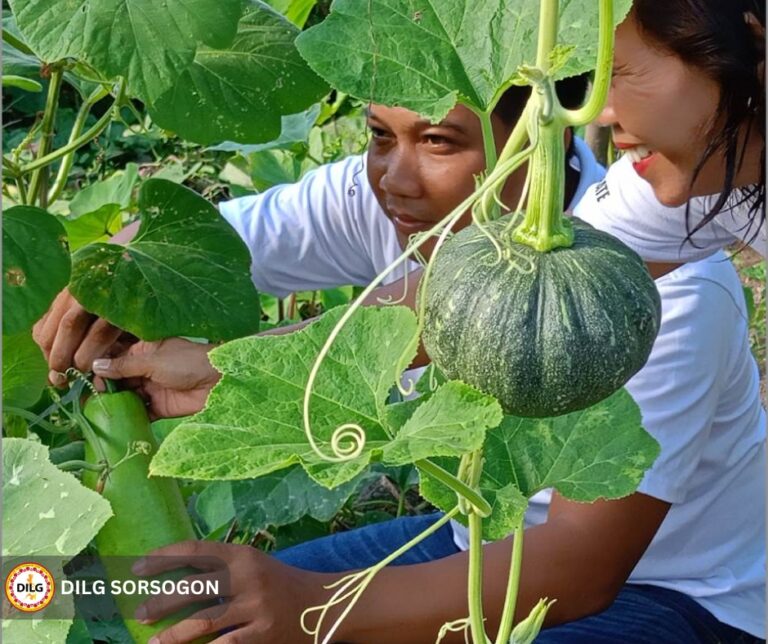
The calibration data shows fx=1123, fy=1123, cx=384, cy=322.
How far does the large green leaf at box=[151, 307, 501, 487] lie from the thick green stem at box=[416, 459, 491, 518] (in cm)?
3

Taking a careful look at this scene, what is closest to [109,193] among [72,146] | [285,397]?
[72,146]

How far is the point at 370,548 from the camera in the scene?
5.13 ft

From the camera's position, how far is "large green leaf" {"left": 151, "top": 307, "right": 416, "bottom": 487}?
1.98 ft

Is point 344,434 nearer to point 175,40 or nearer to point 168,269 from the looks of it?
point 175,40

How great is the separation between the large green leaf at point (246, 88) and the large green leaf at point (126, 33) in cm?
14

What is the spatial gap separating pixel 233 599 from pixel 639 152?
563 mm

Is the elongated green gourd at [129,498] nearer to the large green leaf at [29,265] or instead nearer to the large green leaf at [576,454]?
the large green leaf at [29,265]

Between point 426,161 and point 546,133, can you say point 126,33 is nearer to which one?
point 546,133

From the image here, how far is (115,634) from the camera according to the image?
147 cm

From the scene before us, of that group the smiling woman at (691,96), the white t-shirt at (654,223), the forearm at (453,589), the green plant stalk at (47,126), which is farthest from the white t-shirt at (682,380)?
the green plant stalk at (47,126)

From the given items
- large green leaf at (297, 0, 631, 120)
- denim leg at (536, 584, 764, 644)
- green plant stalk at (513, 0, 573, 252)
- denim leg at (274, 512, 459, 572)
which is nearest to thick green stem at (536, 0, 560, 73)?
green plant stalk at (513, 0, 573, 252)

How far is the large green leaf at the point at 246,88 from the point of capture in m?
0.90

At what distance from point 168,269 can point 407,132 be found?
362 mm

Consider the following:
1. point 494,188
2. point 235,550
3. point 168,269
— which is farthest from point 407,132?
point 494,188
